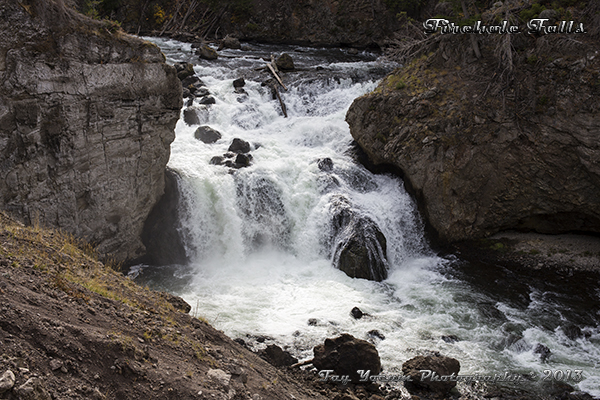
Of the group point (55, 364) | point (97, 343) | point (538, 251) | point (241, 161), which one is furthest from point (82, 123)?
point (538, 251)

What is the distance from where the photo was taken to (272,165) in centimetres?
1716

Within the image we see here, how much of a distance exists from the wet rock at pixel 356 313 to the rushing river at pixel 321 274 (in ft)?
0.52

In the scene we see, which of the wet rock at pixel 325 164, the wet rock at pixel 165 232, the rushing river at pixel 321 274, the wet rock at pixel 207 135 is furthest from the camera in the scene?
the wet rock at pixel 207 135

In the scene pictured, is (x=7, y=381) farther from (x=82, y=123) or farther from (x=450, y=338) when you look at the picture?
(x=450, y=338)

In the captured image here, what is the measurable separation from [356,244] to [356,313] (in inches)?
120

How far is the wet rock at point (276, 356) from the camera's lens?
987 cm

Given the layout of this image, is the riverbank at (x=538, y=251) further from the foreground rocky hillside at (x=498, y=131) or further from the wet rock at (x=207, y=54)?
the wet rock at (x=207, y=54)

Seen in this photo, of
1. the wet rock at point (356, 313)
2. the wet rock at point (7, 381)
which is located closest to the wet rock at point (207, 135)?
the wet rock at point (356, 313)

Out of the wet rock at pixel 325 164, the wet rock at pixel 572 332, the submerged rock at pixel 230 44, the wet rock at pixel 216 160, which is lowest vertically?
the wet rock at pixel 572 332

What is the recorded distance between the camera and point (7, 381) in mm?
4137

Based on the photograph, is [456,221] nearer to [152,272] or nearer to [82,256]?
[152,272]

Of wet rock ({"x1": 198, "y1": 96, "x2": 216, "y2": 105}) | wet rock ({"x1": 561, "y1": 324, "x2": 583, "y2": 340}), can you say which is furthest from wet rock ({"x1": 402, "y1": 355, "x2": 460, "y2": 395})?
wet rock ({"x1": 198, "y1": 96, "x2": 216, "y2": 105})

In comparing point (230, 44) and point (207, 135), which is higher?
point (230, 44)

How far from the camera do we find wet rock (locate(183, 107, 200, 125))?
758 inches
